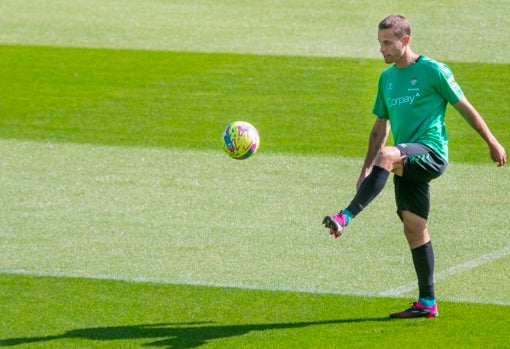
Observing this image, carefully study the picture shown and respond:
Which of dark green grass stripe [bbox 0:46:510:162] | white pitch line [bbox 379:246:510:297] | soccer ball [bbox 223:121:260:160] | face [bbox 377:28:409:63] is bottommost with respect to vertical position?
white pitch line [bbox 379:246:510:297]

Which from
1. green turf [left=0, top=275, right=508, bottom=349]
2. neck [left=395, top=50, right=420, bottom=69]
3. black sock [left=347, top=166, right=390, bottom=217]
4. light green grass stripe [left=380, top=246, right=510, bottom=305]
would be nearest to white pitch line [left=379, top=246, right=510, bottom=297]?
light green grass stripe [left=380, top=246, right=510, bottom=305]

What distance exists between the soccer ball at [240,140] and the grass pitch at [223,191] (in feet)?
3.28

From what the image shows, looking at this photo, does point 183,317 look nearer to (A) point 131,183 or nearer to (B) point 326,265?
(B) point 326,265

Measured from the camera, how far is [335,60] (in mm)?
21875

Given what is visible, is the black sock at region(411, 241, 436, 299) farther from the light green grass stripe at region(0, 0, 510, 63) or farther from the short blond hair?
the light green grass stripe at region(0, 0, 510, 63)

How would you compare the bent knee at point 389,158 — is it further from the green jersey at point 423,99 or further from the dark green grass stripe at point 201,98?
the dark green grass stripe at point 201,98

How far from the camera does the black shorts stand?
989cm

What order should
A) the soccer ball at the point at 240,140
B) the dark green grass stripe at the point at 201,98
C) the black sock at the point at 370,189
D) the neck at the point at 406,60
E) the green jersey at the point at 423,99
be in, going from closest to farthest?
the black sock at the point at 370,189
the green jersey at the point at 423,99
the neck at the point at 406,60
the soccer ball at the point at 240,140
the dark green grass stripe at the point at 201,98

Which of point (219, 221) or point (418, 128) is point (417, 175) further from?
point (219, 221)

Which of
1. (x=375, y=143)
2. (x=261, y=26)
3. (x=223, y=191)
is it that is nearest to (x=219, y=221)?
(x=223, y=191)

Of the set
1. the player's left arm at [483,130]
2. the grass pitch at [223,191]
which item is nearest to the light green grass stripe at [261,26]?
the grass pitch at [223,191]

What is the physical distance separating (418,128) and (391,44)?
727mm

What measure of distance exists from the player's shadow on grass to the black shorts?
996 mm

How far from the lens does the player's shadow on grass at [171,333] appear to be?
389 inches
